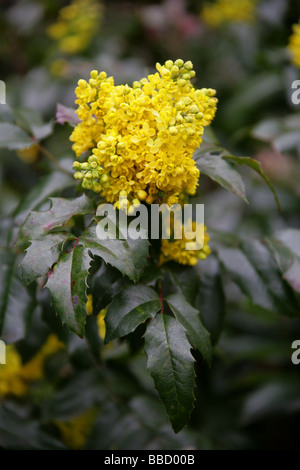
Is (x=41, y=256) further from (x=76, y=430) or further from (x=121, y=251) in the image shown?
(x=76, y=430)

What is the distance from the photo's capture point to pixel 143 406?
5.18 feet

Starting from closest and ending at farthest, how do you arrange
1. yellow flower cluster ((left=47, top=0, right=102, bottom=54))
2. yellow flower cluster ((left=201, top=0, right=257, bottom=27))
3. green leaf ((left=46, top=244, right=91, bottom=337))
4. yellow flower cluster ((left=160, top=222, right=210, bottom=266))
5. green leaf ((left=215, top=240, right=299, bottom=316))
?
green leaf ((left=46, top=244, right=91, bottom=337)) < yellow flower cluster ((left=160, top=222, right=210, bottom=266)) < green leaf ((left=215, top=240, right=299, bottom=316)) < yellow flower cluster ((left=47, top=0, right=102, bottom=54)) < yellow flower cluster ((left=201, top=0, right=257, bottom=27))

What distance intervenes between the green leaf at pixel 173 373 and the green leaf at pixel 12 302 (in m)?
0.43

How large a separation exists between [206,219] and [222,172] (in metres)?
1.25

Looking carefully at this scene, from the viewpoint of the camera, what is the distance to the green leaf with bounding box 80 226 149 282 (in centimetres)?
92

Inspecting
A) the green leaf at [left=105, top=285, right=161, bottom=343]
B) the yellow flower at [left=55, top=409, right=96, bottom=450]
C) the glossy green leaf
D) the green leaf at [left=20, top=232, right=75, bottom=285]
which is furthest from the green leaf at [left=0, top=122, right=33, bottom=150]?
the yellow flower at [left=55, top=409, right=96, bottom=450]

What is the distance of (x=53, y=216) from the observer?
104cm

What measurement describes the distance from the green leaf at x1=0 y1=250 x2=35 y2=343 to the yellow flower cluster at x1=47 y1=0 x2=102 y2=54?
1735 millimetres

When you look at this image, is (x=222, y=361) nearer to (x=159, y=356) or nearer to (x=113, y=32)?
(x=159, y=356)

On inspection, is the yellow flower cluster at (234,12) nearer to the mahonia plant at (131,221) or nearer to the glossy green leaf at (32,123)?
the glossy green leaf at (32,123)

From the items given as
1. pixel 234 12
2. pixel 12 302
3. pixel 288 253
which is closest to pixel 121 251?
pixel 12 302

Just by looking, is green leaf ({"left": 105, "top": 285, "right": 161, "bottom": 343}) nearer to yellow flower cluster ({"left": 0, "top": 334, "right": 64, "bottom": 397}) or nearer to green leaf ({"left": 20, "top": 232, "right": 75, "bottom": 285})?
green leaf ({"left": 20, "top": 232, "right": 75, "bottom": 285})

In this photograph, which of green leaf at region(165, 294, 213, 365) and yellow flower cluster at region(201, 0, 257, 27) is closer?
green leaf at region(165, 294, 213, 365)

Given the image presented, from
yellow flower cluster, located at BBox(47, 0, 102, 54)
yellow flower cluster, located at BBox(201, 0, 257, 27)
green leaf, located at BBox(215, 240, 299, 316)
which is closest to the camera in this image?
green leaf, located at BBox(215, 240, 299, 316)
